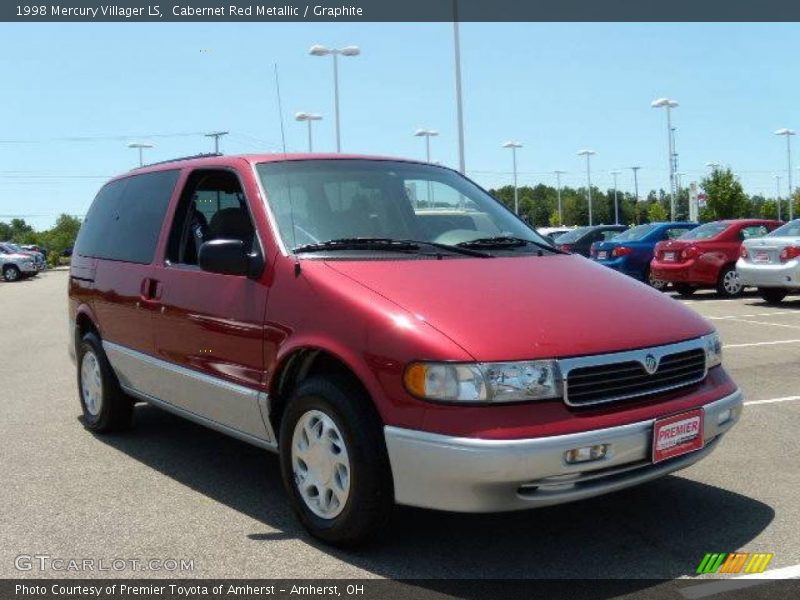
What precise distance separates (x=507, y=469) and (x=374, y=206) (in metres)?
1.94

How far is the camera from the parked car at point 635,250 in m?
18.0

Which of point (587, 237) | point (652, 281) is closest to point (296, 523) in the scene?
point (652, 281)

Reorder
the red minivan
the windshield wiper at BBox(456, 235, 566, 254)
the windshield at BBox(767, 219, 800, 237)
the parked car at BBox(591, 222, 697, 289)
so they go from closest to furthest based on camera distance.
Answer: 1. the red minivan
2. the windshield wiper at BBox(456, 235, 566, 254)
3. the windshield at BBox(767, 219, 800, 237)
4. the parked car at BBox(591, 222, 697, 289)

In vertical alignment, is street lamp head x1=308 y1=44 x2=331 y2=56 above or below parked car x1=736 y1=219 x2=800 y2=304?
above

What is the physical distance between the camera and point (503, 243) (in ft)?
15.2

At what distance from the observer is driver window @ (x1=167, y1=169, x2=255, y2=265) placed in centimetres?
463

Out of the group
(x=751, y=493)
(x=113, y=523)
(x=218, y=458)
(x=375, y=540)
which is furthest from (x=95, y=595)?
(x=751, y=493)

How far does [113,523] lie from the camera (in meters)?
4.17

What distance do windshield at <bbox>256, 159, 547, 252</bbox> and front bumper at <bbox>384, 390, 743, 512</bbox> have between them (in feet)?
4.50

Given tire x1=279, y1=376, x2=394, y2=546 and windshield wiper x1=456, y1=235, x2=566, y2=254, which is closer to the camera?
tire x1=279, y1=376, x2=394, y2=546

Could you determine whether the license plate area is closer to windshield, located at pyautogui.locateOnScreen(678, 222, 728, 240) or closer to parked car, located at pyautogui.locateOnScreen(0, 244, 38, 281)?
windshield, located at pyautogui.locateOnScreen(678, 222, 728, 240)

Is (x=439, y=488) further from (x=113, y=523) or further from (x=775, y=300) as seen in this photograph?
(x=775, y=300)

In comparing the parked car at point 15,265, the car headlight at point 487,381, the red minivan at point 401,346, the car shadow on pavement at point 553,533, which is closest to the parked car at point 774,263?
the red minivan at point 401,346

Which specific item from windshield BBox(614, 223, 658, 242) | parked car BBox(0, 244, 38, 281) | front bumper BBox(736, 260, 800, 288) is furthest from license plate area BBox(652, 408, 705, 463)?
parked car BBox(0, 244, 38, 281)
